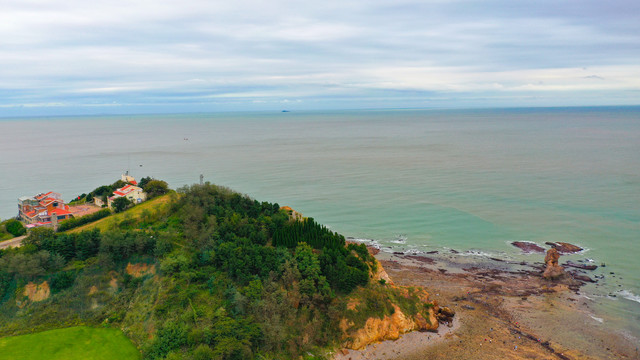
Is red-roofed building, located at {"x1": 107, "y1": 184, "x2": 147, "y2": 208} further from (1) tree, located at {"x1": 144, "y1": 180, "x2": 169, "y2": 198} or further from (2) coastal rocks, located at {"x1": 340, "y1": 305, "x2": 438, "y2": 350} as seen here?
(2) coastal rocks, located at {"x1": 340, "y1": 305, "x2": 438, "y2": 350}

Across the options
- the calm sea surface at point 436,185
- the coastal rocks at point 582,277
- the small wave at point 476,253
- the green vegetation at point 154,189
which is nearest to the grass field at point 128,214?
the green vegetation at point 154,189

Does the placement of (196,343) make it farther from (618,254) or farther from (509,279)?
(618,254)

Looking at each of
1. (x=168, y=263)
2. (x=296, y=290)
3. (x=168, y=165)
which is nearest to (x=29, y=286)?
(x=168, y=263)

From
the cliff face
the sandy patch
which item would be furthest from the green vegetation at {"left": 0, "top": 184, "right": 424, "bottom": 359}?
the cliff face

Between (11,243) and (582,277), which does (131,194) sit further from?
(582,277)

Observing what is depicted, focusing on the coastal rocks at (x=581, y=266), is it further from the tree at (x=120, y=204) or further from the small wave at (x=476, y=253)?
the tree at (x=120, y=204)

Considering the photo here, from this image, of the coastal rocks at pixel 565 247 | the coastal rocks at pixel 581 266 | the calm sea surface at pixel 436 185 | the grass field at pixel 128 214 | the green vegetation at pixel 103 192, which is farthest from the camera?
the green vegetation at pixel 103 192

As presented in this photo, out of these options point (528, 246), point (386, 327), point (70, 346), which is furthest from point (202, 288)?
point (528, 246)
